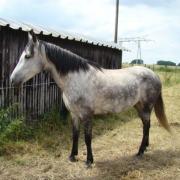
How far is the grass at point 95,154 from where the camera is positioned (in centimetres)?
577

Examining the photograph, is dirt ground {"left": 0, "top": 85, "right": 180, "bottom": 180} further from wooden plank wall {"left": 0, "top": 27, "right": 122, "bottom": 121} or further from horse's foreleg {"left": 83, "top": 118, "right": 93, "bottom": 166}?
wooden plank wall {"left": 0, "top": 27, "right": 122, "bottom": 121}

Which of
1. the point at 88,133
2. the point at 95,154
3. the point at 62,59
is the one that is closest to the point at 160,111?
the point at 95,154

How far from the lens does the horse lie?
5746mm

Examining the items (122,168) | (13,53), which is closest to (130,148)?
(122,168)

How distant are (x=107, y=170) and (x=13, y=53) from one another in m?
3.30

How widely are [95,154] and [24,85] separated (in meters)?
2.36

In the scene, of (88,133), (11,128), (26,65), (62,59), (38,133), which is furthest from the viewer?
(38,133)

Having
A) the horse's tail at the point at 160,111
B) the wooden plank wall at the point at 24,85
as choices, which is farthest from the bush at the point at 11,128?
the horse's tail at the point at 160,111

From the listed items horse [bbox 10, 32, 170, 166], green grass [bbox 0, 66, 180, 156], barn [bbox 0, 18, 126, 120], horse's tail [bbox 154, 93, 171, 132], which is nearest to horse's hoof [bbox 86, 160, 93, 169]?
horse [bbox 10, 32, 170, 166]

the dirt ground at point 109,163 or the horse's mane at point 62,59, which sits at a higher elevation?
the horse's mane at point 62,59

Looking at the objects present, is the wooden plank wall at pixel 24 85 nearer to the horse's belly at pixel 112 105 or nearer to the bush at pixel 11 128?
the bush at pixel 11 128

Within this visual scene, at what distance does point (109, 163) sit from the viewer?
20.7 feet

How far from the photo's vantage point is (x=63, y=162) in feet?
20.6

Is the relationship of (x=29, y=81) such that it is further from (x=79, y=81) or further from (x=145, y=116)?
(x=145, y=116)
